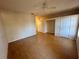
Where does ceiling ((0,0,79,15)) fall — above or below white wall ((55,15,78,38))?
above

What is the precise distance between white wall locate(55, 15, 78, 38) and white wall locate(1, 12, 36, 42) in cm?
273

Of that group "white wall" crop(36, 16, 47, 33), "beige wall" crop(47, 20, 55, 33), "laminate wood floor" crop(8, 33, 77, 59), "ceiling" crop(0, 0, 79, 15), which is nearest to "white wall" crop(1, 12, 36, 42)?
"ceiling" crop(0, 0, 79, 15)

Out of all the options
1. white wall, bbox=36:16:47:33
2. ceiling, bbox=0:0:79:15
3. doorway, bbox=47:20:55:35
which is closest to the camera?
ceiling, bbox=0:0:79:15

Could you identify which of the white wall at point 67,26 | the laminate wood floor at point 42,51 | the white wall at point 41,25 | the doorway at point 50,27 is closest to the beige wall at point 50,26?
the doorway at point 50,27

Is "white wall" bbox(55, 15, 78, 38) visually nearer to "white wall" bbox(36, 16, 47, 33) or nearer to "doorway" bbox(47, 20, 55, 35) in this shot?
"doorway" bbox(47, 20, 55, 35)

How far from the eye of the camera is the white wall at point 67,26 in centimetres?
649

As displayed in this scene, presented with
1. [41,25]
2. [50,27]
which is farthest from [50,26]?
[41,25]

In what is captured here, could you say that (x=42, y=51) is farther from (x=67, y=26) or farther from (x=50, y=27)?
(x=50, y=27)

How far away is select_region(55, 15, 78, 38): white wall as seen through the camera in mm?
6490

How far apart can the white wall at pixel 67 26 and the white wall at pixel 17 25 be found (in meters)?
2.73

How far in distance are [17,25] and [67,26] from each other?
4278 mm

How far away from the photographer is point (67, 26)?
7086 millimetres

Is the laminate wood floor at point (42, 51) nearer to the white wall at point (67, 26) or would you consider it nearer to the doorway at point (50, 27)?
the white wall at point (67, 26)

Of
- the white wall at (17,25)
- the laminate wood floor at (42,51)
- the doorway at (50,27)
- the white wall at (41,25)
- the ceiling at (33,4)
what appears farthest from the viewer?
the white wall at (41,25)
